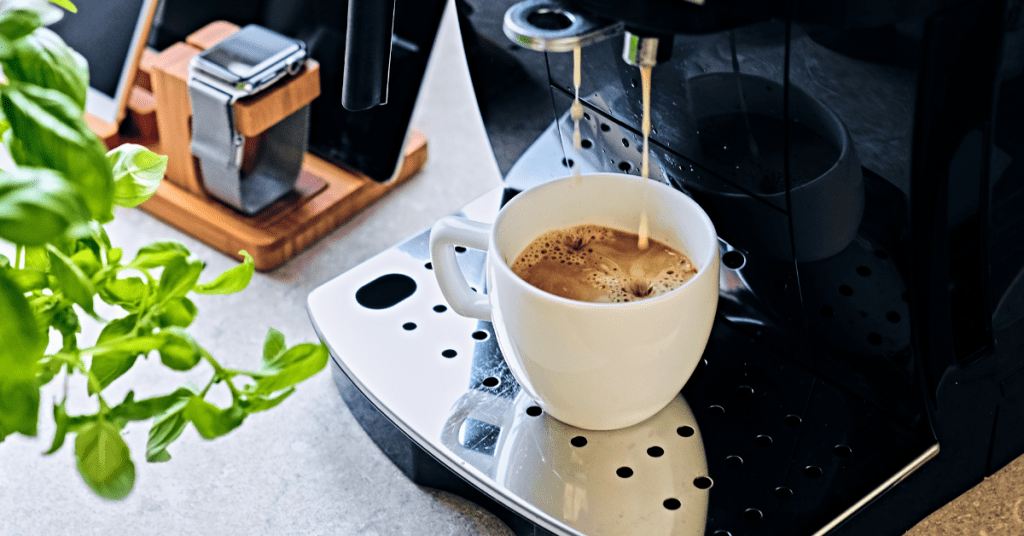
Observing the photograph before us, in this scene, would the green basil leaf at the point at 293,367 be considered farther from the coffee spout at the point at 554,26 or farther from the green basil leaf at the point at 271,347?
the coffee spout at the point at 554,26

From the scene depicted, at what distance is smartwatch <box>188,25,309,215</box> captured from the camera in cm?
59

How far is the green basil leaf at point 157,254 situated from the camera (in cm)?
28

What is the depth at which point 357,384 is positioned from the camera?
1.48 ft

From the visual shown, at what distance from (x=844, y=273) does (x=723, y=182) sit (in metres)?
0.06

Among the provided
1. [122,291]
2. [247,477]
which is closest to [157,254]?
[122,291]

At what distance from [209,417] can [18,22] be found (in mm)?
97

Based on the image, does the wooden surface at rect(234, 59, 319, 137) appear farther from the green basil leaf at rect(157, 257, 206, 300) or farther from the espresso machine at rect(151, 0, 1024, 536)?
the green basil leaf at rect(157, 257, 206, 300)

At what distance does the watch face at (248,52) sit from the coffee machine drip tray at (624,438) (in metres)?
0.18

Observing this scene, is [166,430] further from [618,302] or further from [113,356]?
[618,302]

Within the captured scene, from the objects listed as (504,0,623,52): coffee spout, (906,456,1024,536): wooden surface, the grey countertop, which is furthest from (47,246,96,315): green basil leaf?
(906,456,1024,536): wooden surface

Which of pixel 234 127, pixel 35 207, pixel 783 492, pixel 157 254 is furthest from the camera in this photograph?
pixel 234 127

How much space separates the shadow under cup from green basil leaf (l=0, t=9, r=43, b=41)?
19 cm

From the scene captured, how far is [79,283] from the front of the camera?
Answer: 0.23 meters

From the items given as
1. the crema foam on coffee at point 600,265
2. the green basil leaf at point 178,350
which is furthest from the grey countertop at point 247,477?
the green basil leaf at point 178,350
